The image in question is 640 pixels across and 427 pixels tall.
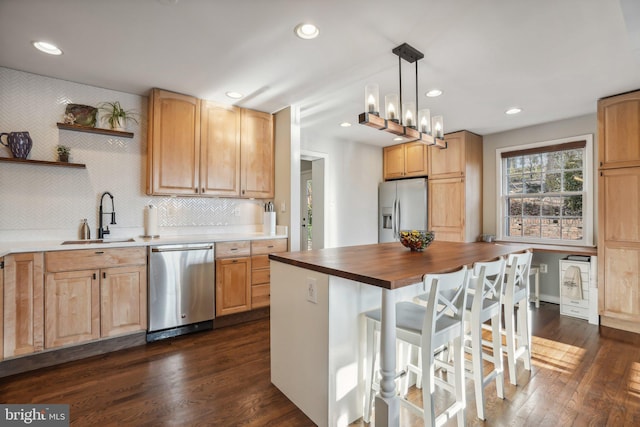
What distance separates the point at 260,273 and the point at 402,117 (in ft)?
7.20

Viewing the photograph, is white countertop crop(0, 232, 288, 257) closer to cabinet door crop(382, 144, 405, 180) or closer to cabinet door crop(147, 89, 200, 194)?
cabinet door crop(147, 89, 200, 194)

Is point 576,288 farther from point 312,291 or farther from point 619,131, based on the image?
point 312,291

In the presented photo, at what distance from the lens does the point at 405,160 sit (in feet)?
17.2

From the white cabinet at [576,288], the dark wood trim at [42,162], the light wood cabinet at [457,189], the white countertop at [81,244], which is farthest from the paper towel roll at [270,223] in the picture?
the white cabinet at [576,288]

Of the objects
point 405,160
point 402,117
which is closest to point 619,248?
point 402,117

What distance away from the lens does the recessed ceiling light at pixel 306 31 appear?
2.02 metres

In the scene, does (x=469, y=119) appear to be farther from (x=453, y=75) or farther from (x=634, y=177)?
(x=634, y=177)

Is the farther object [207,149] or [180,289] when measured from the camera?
[207,149]

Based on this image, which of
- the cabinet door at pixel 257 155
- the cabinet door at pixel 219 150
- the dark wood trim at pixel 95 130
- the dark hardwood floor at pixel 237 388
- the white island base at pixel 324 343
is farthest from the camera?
the cabinet door at pixel 257 155

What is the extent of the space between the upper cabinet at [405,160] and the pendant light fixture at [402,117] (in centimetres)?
234

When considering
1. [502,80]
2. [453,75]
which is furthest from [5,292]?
[502,80]

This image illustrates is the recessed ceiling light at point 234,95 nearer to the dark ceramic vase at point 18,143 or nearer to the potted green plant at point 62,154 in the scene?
the potted green plant at point 62,154

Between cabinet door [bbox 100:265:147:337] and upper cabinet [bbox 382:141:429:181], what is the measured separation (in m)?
4.12

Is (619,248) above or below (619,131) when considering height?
below
